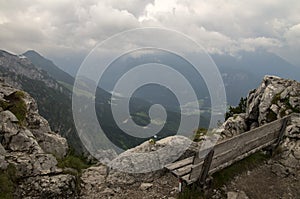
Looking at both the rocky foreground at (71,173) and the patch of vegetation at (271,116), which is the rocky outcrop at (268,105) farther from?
the rocky foreground at (71,173)

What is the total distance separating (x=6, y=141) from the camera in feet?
34.4

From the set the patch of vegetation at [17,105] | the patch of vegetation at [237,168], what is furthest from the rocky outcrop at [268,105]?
the patch of vegetation at [17,105]

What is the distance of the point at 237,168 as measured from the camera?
1120 centimetres

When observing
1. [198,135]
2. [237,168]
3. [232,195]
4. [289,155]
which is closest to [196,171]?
[232,195]

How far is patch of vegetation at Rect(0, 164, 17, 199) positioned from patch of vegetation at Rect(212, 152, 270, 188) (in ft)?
23.7

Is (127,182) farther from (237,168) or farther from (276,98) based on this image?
(276,98)

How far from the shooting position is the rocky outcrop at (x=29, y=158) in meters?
9.11

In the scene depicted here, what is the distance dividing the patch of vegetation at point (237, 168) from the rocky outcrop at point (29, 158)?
18.6 feet

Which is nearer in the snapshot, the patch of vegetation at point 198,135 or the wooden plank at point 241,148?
the wooden plank at point 241,148

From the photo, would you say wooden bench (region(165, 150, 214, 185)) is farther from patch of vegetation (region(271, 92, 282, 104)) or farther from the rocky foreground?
patch of vegetation (region(271, 92, 282, 104))

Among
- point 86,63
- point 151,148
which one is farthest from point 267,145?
point 86,63

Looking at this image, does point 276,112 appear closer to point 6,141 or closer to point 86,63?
point 86,63

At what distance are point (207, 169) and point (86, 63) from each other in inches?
262

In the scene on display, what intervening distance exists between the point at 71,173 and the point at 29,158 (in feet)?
5.57
